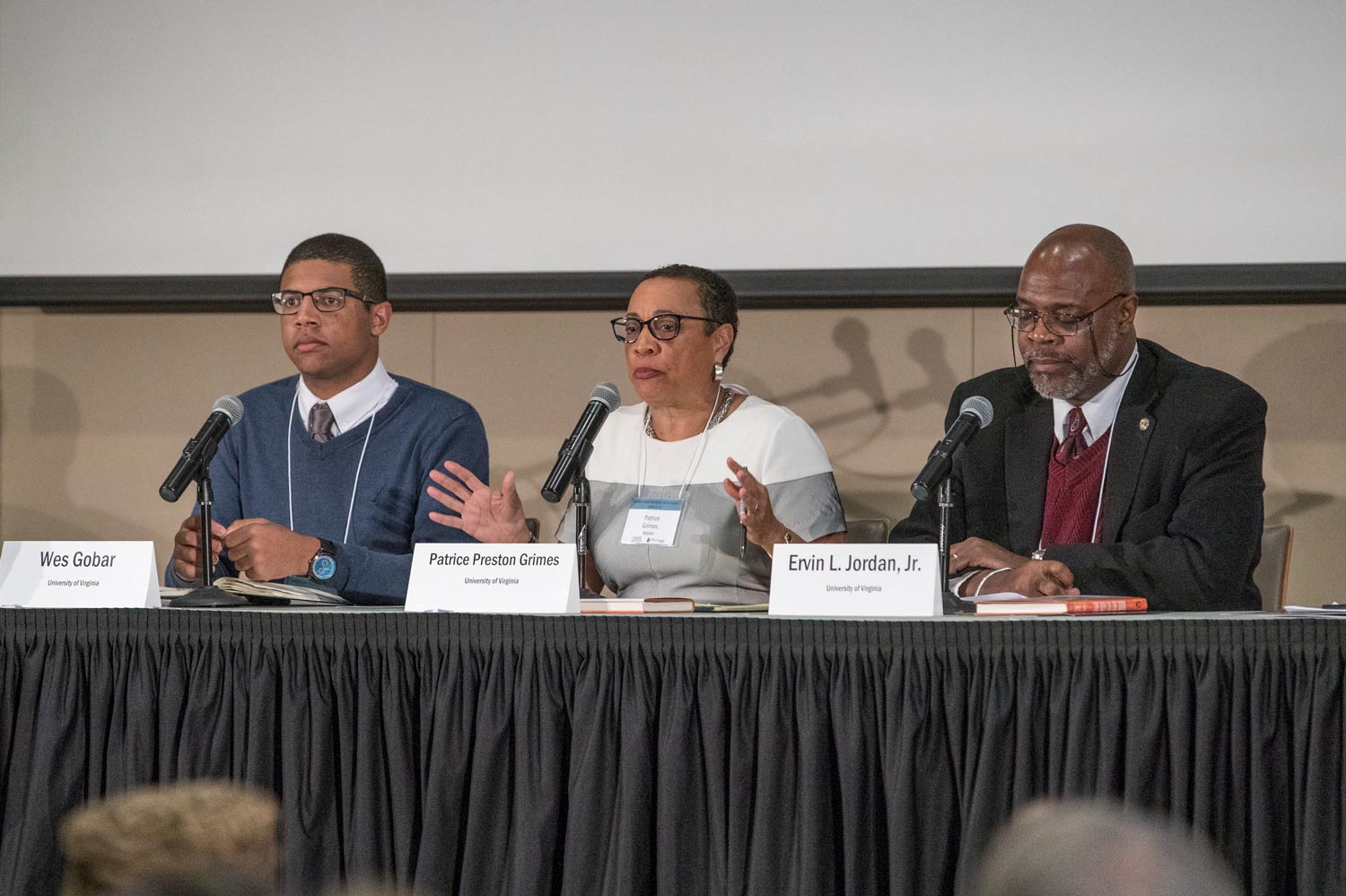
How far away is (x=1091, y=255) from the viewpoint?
2684 millimetres

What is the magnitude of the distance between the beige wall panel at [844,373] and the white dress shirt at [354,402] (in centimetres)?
97

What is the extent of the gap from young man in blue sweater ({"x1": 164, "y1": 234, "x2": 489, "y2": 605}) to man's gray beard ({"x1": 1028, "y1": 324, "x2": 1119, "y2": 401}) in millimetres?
1169

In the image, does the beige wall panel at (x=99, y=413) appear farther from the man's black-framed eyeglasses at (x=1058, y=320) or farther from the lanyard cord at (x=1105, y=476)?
the lanyard cord at (x=1105, y=476)

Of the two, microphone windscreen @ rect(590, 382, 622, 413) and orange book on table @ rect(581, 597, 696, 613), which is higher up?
microphone windscreen @ rect(590, 382, 622, 413)

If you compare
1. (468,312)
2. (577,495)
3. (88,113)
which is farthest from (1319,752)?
(88,113)

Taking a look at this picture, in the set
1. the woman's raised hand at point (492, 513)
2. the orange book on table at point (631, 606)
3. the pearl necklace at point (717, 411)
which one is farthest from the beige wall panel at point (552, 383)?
the orange book on table at point (631, 606)

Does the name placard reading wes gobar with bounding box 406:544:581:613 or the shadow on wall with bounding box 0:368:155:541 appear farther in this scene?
the shadow on wall with bounding box 0:368:155:541

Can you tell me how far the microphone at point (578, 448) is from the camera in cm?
215

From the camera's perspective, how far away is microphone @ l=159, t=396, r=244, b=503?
2.14 meters

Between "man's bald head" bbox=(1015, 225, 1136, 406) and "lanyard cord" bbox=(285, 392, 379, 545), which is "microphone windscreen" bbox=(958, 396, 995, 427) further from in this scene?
"lanyard cord" bbox=(285, 392, 379, 545)

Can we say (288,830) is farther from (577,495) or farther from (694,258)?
(694,258)

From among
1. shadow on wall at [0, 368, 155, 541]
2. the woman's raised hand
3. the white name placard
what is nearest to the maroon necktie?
the woman's raised hand

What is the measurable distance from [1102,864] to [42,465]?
164 inches

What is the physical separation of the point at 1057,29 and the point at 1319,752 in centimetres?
230
